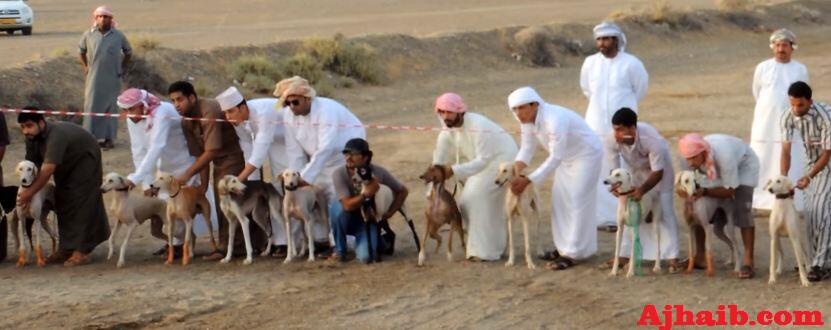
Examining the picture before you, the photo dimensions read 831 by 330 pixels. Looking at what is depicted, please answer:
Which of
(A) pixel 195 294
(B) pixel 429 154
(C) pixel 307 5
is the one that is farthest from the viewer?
(C) pixel 307 5

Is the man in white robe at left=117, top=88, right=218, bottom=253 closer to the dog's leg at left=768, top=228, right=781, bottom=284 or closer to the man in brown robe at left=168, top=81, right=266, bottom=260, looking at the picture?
the man in brown robe at left=168, top=81, right=266, bottom=260

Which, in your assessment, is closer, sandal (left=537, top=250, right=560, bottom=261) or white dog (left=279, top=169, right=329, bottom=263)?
white dog (left=279, top=169, right=329, bottom=263)

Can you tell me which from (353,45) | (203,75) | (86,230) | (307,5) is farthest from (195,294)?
(307,5)

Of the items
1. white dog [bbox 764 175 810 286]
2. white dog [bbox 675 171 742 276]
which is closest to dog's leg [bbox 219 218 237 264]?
white dog [bbox 675 171 742 276]

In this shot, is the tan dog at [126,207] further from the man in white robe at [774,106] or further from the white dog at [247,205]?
the man in white robe at [774,106]

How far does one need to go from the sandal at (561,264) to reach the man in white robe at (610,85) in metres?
1.98

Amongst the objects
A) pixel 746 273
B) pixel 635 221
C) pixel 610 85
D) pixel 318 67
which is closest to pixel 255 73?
pixel 318 67

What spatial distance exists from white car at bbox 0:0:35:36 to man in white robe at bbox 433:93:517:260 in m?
27.4

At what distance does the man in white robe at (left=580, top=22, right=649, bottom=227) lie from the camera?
13.8 metres

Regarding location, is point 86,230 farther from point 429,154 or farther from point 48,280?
point 429,154

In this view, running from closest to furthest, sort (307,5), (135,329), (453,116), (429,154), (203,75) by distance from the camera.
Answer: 1. (135,329)
2. (453,116)
3. (429,154)
4. (203,75)
5. (307,5)

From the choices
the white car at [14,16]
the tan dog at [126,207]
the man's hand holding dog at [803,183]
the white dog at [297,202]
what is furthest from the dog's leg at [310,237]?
the white car at [14,16]

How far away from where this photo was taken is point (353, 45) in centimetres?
2856

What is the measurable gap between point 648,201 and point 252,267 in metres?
3.22
